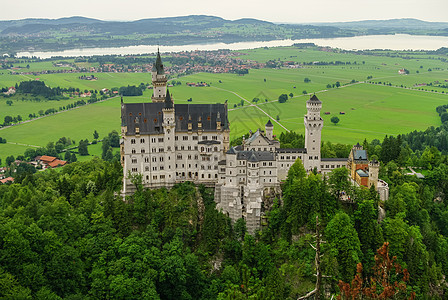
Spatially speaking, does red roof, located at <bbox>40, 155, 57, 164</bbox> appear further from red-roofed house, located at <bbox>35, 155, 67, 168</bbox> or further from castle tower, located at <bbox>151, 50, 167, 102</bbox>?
castle tower, located at <bbox>151, 50, 167, 102</bbox>

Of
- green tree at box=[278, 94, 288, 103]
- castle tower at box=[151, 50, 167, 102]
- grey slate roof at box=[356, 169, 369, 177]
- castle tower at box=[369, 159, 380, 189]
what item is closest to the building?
castle tower at box=[151, 50, 167, 102]

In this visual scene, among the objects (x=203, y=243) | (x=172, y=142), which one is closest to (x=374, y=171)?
(x=203, y=243)

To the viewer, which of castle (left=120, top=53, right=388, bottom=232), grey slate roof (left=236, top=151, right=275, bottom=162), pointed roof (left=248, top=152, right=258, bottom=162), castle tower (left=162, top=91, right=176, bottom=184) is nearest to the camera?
pointed roof (left=248, top=152, right=258, bottom=162)

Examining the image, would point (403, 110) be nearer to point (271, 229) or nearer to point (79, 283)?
point (271, 229)

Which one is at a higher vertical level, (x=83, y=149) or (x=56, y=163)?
(x=83, y=149)

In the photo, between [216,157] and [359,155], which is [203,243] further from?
[359,155]

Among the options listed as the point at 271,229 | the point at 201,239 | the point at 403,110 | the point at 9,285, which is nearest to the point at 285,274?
the point at 271,229

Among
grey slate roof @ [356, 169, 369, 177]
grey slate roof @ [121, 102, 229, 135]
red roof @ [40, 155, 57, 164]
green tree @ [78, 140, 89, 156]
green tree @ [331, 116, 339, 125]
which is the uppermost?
grey slate roof @ [121, 102, 229, 135]

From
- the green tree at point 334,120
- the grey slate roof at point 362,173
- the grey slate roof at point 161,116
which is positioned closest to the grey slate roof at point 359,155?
the grey slate roof at point 362,173
